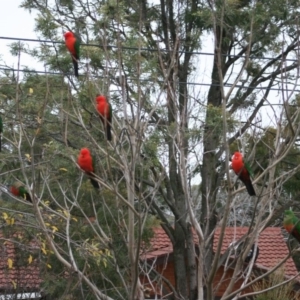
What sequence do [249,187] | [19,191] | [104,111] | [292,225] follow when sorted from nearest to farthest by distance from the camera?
[104,111], [249,187], [292,225], [19,191]

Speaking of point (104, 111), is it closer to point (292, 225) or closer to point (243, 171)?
point (243, 171)

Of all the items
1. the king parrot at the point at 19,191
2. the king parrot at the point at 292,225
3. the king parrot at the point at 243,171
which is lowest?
the king parrot at the point at 292,225

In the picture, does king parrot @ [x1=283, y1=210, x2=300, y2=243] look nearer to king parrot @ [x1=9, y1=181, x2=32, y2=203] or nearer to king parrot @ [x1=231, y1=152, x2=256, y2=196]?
king parrot @ [x1=231, y1=152, x2=256, y2=196]

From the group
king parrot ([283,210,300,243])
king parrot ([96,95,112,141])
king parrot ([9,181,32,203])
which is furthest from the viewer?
king parrot ([9,181,32,203])

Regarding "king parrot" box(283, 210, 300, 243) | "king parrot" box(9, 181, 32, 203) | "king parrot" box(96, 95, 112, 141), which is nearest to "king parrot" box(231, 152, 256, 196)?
"king parrot" box(283, 210, 300, 243)

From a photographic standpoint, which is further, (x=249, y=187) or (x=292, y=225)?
(x=292, y=225)

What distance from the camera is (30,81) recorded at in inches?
477

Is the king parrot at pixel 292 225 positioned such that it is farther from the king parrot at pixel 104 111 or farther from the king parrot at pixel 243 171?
the king parrot at pixel 104 111

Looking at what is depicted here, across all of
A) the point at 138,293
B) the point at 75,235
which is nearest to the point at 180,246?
the point at 75,235

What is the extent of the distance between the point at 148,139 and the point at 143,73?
37.6 inches

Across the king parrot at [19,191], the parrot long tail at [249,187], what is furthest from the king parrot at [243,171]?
the king parrot at [19,191]

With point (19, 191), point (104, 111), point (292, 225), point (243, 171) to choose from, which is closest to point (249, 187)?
point (243, 171)

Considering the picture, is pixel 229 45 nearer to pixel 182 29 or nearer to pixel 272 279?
pixel 182 29

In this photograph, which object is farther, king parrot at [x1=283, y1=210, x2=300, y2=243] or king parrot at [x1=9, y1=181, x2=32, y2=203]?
king parrot at [x1=9, y1=181, x2=32, y2=203]
